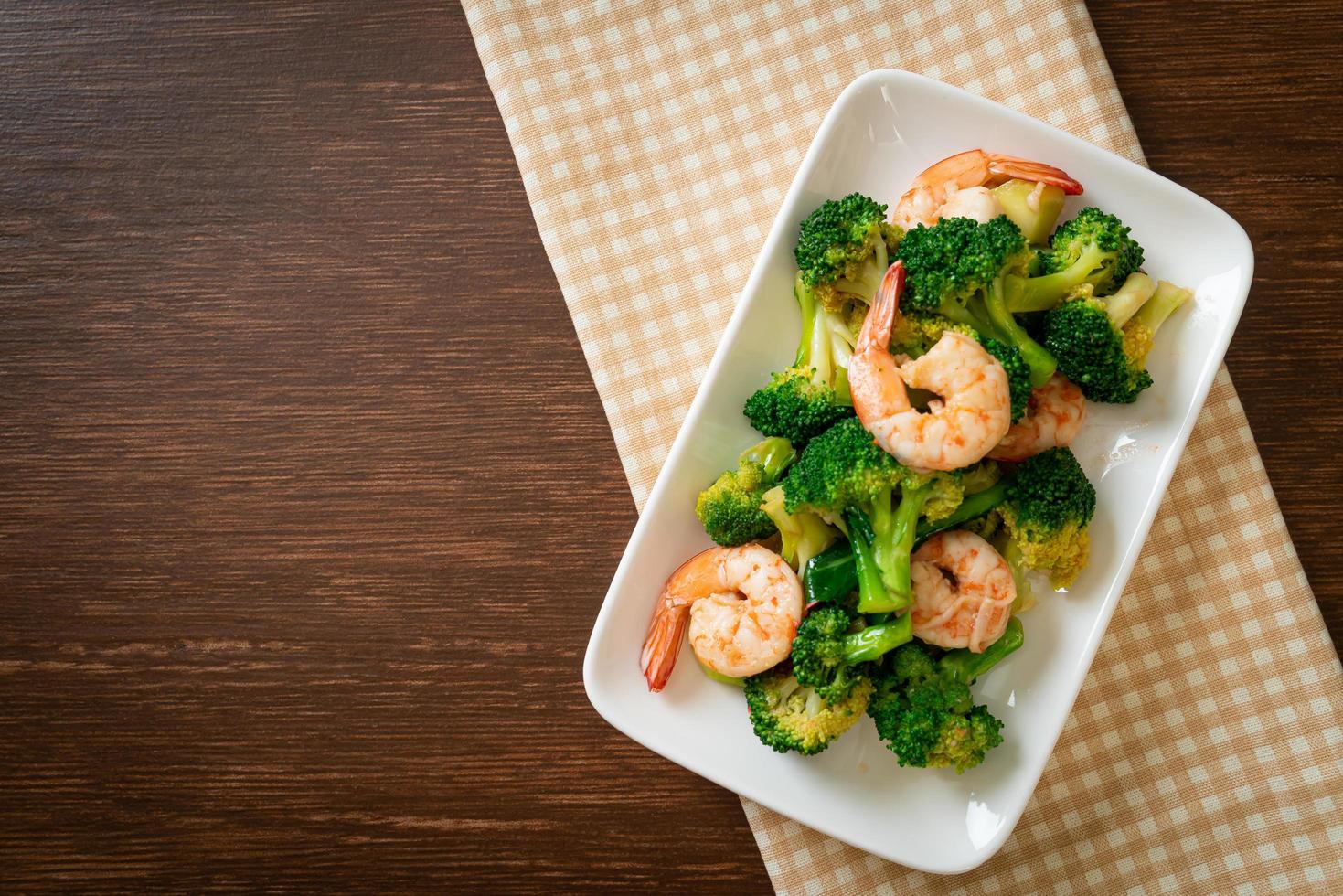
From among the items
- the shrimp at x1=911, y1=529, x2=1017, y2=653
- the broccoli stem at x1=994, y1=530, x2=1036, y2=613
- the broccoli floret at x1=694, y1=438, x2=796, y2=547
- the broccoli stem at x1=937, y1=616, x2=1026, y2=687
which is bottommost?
the broccoli stem at x1=937, y1=616, x2=1026, y2=687

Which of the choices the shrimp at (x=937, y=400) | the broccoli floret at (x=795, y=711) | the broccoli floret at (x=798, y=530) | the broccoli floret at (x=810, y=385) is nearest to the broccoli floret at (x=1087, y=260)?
the shrimp at (x=937, y=400)

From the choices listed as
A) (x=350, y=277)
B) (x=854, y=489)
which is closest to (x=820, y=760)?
(x=854, y=489)

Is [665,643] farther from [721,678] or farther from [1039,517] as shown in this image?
[1039,517]

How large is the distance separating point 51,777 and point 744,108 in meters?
2.45

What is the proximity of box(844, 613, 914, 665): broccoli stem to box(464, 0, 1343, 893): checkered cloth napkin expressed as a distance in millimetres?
561

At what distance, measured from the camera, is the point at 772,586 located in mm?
1692

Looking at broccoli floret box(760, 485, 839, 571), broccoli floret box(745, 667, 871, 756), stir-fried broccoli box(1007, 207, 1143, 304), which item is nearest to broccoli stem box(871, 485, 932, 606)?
broccoli floret box(760, 485, 839, 571)

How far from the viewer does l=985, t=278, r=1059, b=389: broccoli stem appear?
5.43 feet

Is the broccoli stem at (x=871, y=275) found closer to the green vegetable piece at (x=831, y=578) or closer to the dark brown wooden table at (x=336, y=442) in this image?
the green vegetable piece at (x=831, y=578)

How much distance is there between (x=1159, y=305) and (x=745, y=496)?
0.94m

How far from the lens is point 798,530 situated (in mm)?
1729

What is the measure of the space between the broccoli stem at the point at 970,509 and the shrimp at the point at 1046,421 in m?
0.08

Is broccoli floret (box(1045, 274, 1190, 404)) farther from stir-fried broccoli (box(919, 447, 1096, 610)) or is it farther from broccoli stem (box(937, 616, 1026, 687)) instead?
broccoli stem (box(937, 616, 1026, 687))

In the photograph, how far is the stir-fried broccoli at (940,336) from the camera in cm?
159
